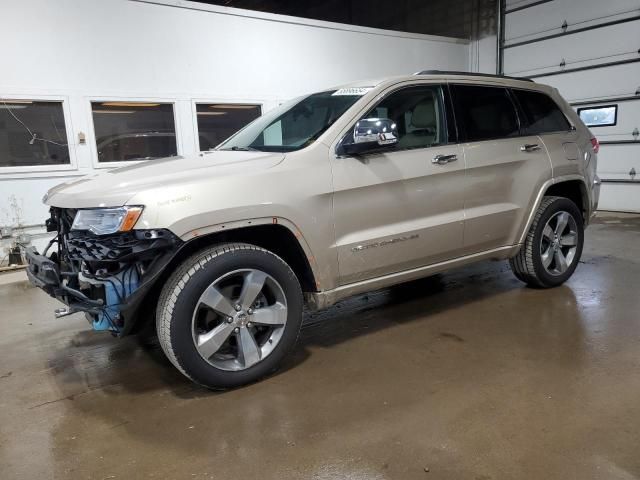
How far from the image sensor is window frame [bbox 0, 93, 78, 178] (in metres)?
6.07

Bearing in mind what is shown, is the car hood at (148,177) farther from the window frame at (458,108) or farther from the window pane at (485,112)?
the window pane at (485,112)

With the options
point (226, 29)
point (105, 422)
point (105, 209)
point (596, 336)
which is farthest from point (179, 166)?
point (226, 29)

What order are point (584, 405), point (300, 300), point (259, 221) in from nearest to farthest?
point (584, 405) → point (259, 221) → point (300, 300)

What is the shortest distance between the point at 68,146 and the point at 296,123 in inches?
173

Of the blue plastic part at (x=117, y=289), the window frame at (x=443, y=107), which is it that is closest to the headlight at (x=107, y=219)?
the blue plastic part at (x=117, y=289)

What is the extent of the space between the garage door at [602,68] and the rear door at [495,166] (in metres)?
6.46

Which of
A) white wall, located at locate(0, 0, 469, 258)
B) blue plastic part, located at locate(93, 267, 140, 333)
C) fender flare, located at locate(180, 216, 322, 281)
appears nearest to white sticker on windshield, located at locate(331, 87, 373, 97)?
fender flare, located at locate(180, 216, 322, 281)

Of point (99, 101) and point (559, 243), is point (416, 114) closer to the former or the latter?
point (559, 243)

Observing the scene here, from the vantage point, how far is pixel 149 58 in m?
6.87

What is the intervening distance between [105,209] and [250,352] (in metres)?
1.10

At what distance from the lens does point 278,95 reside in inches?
323

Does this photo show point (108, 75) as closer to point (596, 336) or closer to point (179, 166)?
point (179, 166)

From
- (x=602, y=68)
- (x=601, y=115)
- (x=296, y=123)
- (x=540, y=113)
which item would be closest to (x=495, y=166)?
(x=540, y=113)

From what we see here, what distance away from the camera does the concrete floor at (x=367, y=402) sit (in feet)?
6.85
